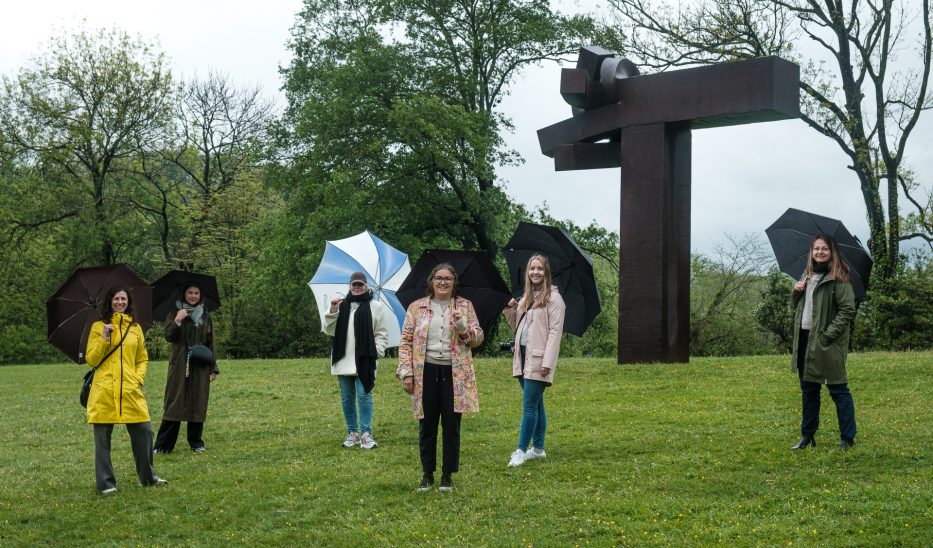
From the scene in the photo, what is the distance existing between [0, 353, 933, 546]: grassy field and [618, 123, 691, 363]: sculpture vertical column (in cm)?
296

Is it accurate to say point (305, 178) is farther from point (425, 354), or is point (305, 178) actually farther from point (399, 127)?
point (425, 354)

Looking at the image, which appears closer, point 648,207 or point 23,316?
point 648,207

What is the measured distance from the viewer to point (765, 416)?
12.5 metres

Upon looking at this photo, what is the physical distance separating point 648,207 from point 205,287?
31.5 ft

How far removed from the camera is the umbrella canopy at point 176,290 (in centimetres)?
1201

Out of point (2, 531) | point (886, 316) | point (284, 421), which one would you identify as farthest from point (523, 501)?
point (886, 316)

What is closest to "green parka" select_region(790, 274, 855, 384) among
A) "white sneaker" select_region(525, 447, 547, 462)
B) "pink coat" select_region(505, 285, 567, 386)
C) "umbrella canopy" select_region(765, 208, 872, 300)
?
"umbrella canopy" select_region(765, 208, 872, 300)

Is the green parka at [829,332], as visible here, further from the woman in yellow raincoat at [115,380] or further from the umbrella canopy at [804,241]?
the woman in yellow raincoat at [115,380]

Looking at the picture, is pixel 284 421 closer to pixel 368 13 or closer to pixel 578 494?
pixel 578 494

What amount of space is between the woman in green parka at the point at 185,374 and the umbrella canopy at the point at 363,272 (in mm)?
1528

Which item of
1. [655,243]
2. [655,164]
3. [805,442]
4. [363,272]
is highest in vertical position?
[655,164]

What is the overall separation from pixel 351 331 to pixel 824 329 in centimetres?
529

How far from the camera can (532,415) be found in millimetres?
9750

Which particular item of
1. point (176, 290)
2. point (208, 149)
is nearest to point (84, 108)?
point (208, 149)
